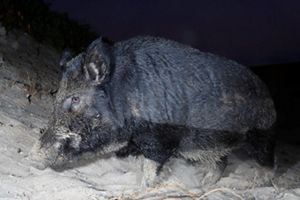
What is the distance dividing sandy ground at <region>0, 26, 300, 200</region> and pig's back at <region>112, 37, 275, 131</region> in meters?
0.68

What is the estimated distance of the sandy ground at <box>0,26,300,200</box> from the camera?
15.0ft

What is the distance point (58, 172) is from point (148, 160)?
2.92ft

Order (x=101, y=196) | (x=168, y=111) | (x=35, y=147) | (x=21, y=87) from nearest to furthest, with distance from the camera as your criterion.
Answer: (x=101, y=196), (x=35, y=147), (x=168, y=111), (x=21, y=87)

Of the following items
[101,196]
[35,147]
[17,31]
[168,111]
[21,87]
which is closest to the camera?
[101,196]

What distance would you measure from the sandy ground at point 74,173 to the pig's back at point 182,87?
26.8 inches

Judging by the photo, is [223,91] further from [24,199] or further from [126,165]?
[24,199]

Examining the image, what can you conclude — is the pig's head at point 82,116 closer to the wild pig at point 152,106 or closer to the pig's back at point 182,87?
the wild pig at point 152,106

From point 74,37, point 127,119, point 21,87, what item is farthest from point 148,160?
point 74,37

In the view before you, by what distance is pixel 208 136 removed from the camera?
5578 mm

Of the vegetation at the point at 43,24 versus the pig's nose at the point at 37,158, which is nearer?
the pig's nose at the point at 37,158

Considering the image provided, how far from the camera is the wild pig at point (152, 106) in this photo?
4973 millimetres

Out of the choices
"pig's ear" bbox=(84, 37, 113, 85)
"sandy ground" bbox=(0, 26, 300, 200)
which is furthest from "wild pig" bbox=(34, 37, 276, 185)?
"sandy ground" bbox=(0, 26, 300, 200)

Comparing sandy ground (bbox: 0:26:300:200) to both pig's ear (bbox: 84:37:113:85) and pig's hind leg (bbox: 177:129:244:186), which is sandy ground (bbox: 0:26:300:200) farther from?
pig's ear (bbox: 84:37:113:85)

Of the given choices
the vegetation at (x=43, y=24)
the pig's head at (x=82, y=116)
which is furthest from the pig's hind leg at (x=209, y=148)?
the vegetation at (x=43, y=24)
